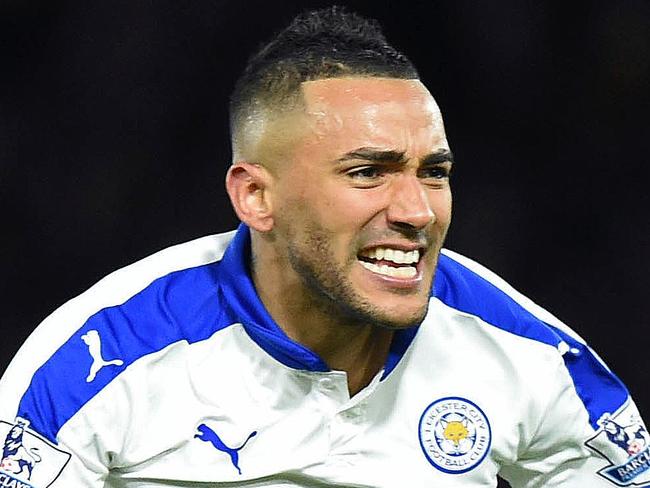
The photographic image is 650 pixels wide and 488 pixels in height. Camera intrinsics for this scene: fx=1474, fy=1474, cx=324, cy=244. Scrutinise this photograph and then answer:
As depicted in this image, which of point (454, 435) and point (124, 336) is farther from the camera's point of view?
point (454, 435)

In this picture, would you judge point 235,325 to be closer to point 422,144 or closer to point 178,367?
point 178,367

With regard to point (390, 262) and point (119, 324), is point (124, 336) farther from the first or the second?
point (390, 262)

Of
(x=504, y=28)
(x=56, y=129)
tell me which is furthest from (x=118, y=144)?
(x=504, y=28)

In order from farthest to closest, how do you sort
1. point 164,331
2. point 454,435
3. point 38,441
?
point 454,435 < point 164,331 < point 38,441

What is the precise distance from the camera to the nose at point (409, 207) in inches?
78.1

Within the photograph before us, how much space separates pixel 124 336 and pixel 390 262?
1.26ft

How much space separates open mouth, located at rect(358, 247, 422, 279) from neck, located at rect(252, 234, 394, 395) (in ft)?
0.33

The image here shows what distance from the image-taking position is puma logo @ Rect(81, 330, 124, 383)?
2.00 metres

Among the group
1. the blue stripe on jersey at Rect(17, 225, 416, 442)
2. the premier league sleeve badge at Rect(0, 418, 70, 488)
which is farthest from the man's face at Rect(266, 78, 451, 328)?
the premier league sleeve badge at Rect(0, 418, 70, 488)

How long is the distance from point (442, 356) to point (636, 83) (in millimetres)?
1267

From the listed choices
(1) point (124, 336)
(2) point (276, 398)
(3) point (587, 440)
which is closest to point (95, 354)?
(1) point (124, 336)

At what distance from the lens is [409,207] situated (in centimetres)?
199

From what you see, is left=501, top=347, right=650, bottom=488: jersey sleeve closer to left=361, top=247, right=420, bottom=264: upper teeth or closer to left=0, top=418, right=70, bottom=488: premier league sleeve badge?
left=361, top=247, right=420, bottom=264: upper teeth

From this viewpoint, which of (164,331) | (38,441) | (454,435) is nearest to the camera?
(38,441)
